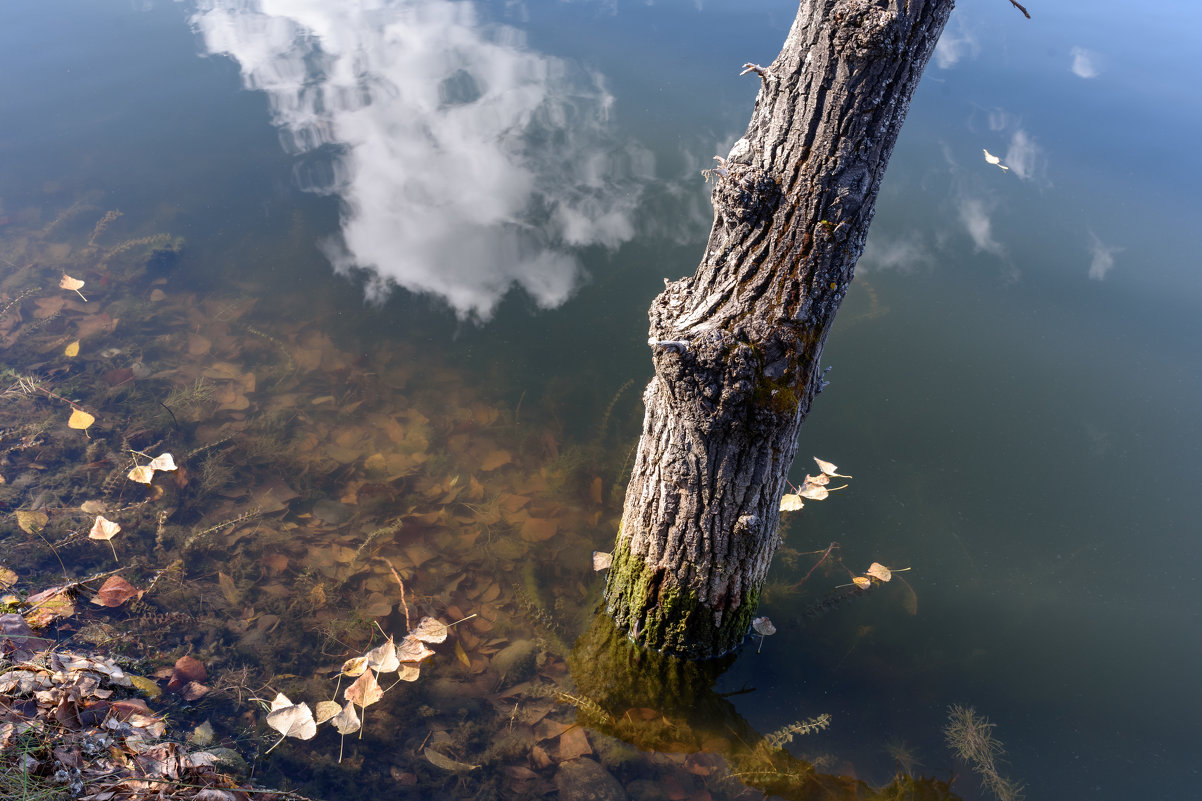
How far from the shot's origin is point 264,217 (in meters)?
5.21

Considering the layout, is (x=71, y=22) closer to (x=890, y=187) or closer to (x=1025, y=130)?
(x=890, y=187)

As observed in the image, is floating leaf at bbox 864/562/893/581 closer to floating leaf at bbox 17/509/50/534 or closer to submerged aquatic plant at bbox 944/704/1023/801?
submerged aquatic plant at bbox 944/704/1023/801

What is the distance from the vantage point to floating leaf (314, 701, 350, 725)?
98.7 inches

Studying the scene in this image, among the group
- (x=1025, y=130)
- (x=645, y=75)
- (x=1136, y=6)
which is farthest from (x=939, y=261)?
(x=1136, y=6)

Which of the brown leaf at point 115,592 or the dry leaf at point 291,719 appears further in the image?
the brown leaf at point 115,592

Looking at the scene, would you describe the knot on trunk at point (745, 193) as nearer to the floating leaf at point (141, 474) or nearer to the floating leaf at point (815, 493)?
the floating leaf at point (815, 493)

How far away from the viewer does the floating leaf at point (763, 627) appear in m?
2.97

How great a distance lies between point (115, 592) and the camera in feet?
9.36

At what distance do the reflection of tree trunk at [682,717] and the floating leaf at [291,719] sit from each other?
1.00 meters

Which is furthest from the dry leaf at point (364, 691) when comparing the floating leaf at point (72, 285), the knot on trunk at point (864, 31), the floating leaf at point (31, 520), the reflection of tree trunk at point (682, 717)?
the floating leaf at point (72, 285)

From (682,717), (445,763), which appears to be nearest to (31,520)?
(445,763)

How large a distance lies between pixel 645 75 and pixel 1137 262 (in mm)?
4816

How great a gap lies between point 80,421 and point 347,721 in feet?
8.23

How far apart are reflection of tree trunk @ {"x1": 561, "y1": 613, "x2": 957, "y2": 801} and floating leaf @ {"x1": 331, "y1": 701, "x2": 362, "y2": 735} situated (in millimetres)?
833
